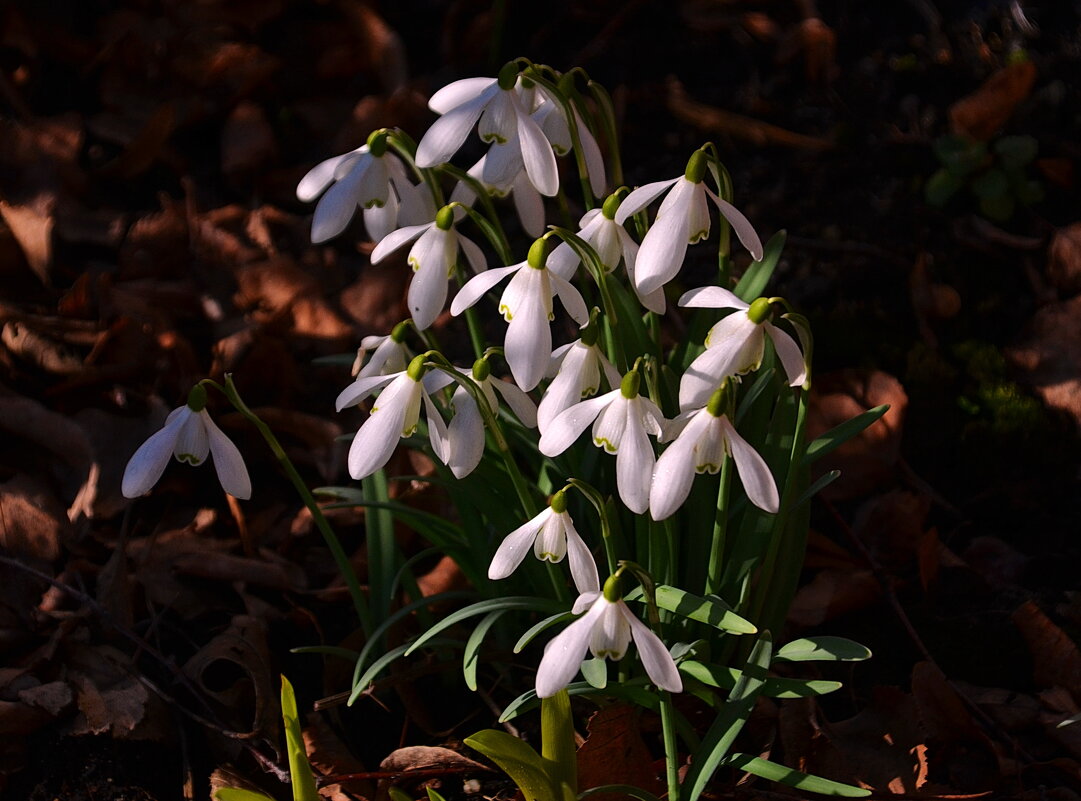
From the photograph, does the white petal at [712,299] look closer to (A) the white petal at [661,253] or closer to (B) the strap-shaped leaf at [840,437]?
(A) the white petal at [661,253]

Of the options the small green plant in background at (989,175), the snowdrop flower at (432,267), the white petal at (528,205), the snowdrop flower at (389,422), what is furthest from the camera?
the small green plant in background at (989,175)

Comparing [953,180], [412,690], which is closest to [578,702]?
[412,690]

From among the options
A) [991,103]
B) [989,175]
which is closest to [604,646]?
[989,175]

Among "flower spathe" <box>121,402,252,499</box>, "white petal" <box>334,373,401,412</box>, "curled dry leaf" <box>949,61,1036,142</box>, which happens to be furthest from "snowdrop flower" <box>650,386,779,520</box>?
"curled dry leaf" <box>949,61,1036,142</box>

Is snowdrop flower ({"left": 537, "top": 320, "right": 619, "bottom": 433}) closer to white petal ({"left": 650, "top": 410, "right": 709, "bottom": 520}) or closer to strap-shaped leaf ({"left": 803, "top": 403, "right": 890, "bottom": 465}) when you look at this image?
white petal ({"left": 650, "top": 410, "right": 709, "bottom": 520})

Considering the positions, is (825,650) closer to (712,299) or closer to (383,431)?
(712,299)

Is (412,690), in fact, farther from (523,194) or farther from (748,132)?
(748,132)

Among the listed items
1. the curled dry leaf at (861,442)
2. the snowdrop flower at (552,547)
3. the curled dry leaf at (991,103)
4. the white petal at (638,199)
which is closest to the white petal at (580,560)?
the snowdrop flower at (552,547)
